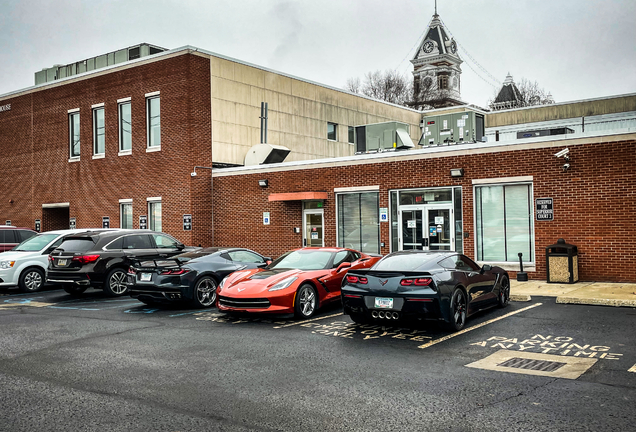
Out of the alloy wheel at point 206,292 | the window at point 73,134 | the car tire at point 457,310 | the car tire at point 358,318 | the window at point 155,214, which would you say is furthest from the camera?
the window at point 73,134

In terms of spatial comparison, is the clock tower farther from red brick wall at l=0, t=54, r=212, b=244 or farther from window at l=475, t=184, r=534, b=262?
window at l=475, t=184, r=534, b=262

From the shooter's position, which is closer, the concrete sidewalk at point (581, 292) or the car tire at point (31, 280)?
the concrete sidewalk at point (581, 292)

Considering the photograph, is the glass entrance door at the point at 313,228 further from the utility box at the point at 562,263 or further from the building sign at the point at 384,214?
the utility box at the point at 562,263

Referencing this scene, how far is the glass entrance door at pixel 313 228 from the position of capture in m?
21.0

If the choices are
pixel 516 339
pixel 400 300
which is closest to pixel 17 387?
pixel 400 300

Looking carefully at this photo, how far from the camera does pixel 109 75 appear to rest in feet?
88.2

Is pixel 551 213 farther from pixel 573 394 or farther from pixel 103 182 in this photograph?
pixel 103 182

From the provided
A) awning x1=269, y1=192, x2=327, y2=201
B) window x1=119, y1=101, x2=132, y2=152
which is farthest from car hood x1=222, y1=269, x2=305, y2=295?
window x1=119, y1=101, x2=132, y2=152

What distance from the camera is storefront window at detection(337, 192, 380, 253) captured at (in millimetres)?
19672

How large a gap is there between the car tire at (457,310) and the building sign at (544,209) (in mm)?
7429

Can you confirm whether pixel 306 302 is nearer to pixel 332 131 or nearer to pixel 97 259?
pixel 97 259

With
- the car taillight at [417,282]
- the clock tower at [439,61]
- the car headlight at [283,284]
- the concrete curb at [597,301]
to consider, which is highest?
the clock tower at [439,61]

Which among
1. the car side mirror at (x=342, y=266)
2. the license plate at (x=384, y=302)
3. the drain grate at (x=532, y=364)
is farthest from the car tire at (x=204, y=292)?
the drain grate at (x=532, y=364)

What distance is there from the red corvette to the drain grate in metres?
4.43
